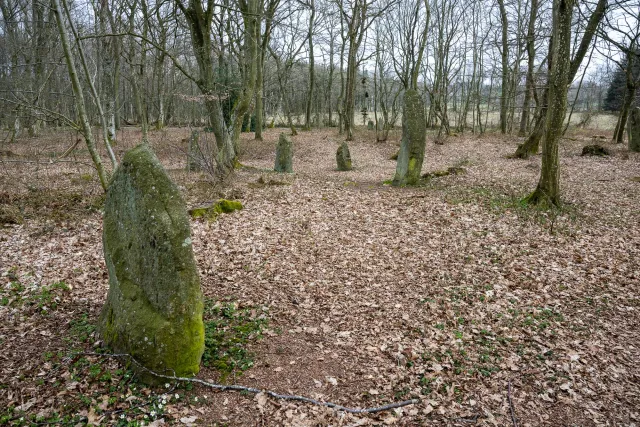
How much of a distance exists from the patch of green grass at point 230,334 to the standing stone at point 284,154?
31.7ft

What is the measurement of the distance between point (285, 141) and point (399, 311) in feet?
33.5

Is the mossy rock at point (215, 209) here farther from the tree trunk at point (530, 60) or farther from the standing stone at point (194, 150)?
the tree trunk at point (530, 60)

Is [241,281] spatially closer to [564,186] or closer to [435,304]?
[435,304]

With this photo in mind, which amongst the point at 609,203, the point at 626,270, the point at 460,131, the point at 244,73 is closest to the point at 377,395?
the point at 626,270

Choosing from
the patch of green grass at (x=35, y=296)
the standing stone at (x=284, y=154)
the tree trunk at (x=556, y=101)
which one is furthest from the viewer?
the standing stone at (x=284, y=154)

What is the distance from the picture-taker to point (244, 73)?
16.6 m

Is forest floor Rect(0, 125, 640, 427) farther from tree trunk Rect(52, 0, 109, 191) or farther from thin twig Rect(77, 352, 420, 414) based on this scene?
tree trunk Rect(52, 0, 109, 191)

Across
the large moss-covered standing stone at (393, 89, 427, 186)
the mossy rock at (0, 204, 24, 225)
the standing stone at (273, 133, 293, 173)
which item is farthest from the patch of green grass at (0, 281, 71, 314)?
the standing stone at (273, 133, 293, 173)

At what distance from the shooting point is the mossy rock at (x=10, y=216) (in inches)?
293

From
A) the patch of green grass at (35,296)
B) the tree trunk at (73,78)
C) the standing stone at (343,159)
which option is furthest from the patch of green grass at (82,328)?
the standing stone at (343,159)

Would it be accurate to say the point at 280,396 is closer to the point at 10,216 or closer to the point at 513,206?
the point at 10,216

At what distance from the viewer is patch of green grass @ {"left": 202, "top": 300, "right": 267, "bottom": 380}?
13.5 feet

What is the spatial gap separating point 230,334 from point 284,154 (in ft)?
34.3

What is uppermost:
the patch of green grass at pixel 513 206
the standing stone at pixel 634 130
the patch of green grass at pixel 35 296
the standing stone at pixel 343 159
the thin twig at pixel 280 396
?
the standing stone at pixel 634 130
